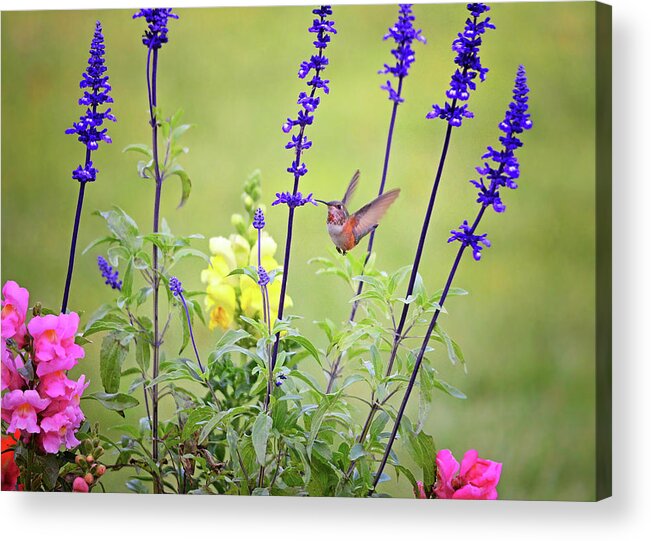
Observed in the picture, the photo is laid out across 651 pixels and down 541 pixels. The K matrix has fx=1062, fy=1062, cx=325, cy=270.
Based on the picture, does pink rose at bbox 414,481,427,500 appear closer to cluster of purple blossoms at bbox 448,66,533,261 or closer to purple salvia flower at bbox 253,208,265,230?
cluster of purple blossoms at bbox 448,66,533,261

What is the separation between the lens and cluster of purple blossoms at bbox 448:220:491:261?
94.0 inches

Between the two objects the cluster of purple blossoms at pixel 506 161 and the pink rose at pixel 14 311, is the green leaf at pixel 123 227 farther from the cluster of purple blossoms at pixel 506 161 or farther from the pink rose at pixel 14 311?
the cluster of purple blossoms at pixel 506 161

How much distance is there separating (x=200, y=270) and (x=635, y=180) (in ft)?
3.39

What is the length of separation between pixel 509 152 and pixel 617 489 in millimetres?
807

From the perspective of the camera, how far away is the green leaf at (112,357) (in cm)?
250

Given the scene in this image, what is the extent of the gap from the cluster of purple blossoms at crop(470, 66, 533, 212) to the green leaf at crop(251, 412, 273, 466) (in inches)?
27.0

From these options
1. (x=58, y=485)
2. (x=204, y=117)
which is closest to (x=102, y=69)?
(x=204, y=117)

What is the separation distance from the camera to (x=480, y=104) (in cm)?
243

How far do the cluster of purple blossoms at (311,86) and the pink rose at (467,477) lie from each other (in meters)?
0.74

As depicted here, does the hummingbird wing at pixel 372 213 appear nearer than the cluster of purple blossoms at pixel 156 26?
Yes

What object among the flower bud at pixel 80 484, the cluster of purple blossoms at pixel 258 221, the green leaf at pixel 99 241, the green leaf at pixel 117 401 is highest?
the cluster of purple blossoms at pixel 258 221

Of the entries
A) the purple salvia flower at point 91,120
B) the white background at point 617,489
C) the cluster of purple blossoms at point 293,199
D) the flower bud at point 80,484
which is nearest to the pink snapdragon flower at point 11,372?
the purple salvia flower at point 91,120

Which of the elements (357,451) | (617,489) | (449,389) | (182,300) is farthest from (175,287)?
(617,489)

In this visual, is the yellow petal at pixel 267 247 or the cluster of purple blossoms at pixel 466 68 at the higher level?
the cluster of purple blossoms at pixel 466 68
